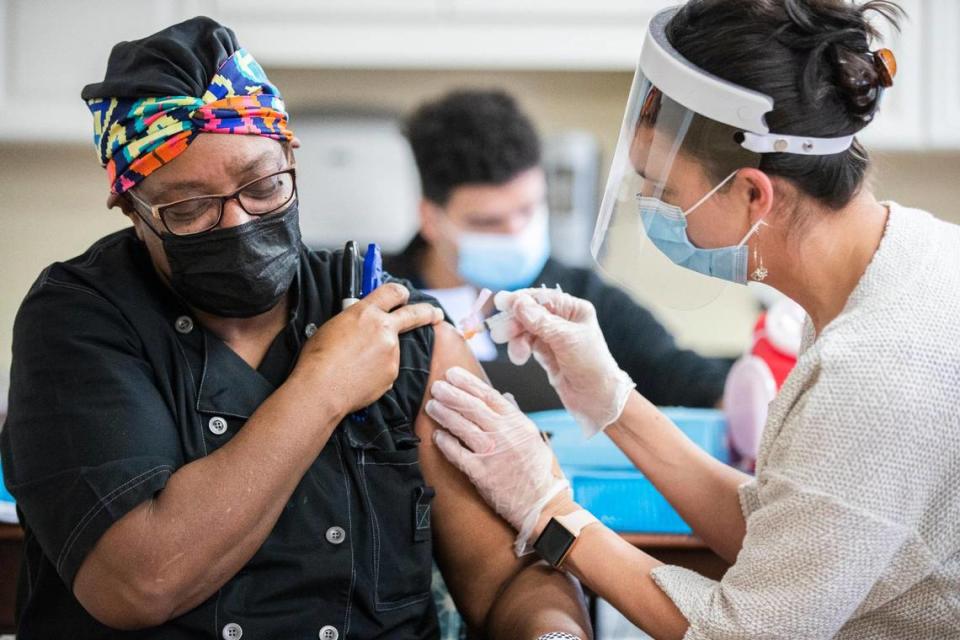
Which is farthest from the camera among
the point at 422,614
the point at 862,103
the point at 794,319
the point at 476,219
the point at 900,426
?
the point at 476,219

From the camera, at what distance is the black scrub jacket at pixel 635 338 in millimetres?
3174

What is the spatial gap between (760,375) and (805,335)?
3.51 ft

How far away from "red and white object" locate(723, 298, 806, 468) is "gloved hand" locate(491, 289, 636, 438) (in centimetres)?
103

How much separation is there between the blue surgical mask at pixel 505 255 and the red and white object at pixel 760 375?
0.75 metres

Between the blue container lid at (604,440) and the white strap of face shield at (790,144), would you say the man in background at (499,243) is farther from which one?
the white strap of face shield at (790,144)

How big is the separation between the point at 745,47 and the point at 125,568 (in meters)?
1.10

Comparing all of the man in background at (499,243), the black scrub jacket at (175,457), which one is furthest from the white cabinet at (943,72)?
the black scrub jacket at (175,457)

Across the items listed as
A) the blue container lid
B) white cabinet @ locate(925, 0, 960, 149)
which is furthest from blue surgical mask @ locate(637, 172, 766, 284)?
white cabinet @ locate(925, 0, 960, 149)

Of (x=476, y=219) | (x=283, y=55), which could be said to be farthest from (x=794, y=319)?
(x=283, y=55)

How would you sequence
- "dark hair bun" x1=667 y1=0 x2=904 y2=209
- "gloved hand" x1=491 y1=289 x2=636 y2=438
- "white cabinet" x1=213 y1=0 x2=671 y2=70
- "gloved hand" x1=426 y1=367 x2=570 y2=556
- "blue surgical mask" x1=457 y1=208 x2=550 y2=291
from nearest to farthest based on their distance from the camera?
"dark hair bun" x1=667 y1=0 x2=904 y2=209
"gloved hand" x1=426 y1=367 x2=570 y2=556
"gloved hand" x1=491 y1=289 x2=636 y2=438
"white cabinet" x1=213 y1=0 x2=671 y2=70
"blue surgical mask" x1=457 y1=208 x2=550 y2=291

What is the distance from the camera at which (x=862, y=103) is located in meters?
1.36

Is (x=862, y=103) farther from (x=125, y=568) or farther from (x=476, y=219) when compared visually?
(x=476, y=219)

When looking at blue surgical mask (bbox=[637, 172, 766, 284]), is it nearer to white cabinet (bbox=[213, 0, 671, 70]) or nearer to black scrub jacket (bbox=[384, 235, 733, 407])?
white cabinet (bbox=[213, 0, 671, 70])

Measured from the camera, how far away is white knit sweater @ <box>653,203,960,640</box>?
1.25 meters
